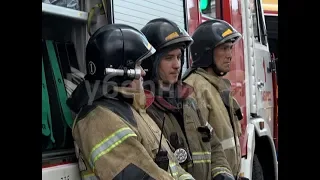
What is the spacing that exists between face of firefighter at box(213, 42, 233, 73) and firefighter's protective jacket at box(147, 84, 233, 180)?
693mm

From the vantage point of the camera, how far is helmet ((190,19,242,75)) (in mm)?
3404

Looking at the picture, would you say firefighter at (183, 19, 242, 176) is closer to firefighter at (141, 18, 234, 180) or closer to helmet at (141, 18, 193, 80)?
firefighter at (141, 18, 234, 180)

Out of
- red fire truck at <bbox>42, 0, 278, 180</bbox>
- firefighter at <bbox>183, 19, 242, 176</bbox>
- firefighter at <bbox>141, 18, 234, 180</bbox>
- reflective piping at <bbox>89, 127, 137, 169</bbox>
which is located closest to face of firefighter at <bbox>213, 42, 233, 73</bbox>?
firefighter at <bbox>183, 19, 242, 176</bbox>

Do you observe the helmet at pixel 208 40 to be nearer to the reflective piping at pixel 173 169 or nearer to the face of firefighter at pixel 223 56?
the face of firefighter at pixel 223 56

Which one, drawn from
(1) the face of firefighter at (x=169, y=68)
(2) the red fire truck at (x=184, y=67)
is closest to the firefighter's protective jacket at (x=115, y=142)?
(2) the red fire truck at (x=184, y=67)

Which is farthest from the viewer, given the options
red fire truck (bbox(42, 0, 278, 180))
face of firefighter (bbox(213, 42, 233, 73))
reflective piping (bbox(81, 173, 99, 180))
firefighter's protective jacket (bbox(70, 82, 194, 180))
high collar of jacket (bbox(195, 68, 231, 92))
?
face of firefighter (bbox(213, 42, 233, 73))

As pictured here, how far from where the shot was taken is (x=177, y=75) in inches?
108

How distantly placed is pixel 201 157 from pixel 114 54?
88cm

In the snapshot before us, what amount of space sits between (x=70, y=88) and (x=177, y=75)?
2.44 feet
